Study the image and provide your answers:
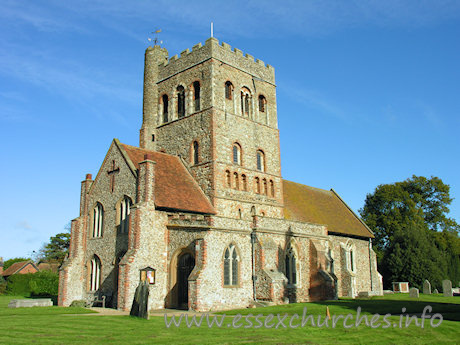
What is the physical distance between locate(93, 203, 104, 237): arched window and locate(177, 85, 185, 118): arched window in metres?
9.71

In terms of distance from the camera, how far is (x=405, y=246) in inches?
1671

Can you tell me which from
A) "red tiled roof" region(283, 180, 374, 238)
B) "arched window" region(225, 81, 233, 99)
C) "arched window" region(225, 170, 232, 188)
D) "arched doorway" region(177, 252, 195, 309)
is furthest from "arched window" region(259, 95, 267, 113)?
"arched doorway" region(177, 252, 195, 309)

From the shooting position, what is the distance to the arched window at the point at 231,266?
23.9 meters

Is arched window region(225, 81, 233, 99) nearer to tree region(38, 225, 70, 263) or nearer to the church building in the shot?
the church building

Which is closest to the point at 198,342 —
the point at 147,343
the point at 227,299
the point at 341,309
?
the point at 147,343

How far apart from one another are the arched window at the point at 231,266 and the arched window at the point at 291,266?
182 inches

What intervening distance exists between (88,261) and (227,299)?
33.0 feet

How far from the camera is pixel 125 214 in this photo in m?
25.8

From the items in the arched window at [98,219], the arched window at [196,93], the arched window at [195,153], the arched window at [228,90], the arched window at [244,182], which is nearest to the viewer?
the arched window at [98,219]

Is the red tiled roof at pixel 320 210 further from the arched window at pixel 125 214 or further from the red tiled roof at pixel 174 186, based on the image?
the arched window at pixel 125 214

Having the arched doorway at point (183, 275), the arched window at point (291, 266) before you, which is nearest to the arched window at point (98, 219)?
the arched doorway at point (183, 275)

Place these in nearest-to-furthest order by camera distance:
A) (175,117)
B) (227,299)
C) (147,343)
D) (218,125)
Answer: (147,343) → (227,299) → (218,125) → (175,117)

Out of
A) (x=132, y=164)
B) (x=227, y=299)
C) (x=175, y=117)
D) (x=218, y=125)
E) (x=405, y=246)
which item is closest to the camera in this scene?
(x=227, y=299)

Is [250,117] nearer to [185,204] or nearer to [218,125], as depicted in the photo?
[218,125]
